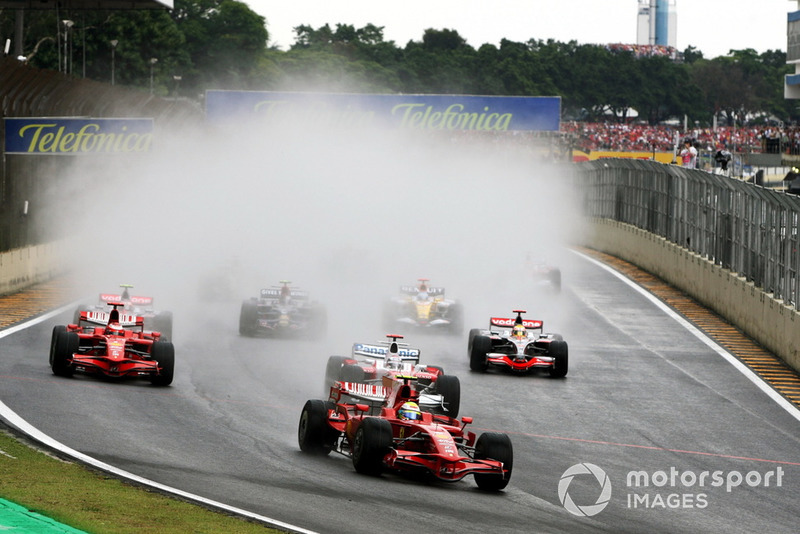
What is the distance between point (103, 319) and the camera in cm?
2072

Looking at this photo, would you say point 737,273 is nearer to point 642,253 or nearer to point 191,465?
point 642,253

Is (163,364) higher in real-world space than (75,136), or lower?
lower

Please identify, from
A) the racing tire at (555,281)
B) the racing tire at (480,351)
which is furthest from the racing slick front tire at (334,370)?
the racing tire at (555,281)

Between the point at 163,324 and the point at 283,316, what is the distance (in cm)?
264

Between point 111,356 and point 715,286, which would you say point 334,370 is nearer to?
point 111,356

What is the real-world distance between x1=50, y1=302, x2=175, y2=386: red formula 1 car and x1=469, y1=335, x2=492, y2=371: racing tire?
4836mm

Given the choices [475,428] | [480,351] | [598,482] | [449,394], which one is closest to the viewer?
[598,482]

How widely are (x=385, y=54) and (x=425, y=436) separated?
15222 centimetres

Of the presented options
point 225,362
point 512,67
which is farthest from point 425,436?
point 512,67

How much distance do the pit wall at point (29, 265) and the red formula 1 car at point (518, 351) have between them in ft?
39.6

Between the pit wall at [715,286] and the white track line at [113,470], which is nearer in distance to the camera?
the white track line at [113,470]

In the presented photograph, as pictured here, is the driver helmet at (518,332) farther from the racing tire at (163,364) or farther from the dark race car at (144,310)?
the racing tire at (163,364)

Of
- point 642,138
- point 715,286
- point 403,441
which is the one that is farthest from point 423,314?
point 642,138

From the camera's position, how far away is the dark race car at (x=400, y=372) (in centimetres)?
1688
